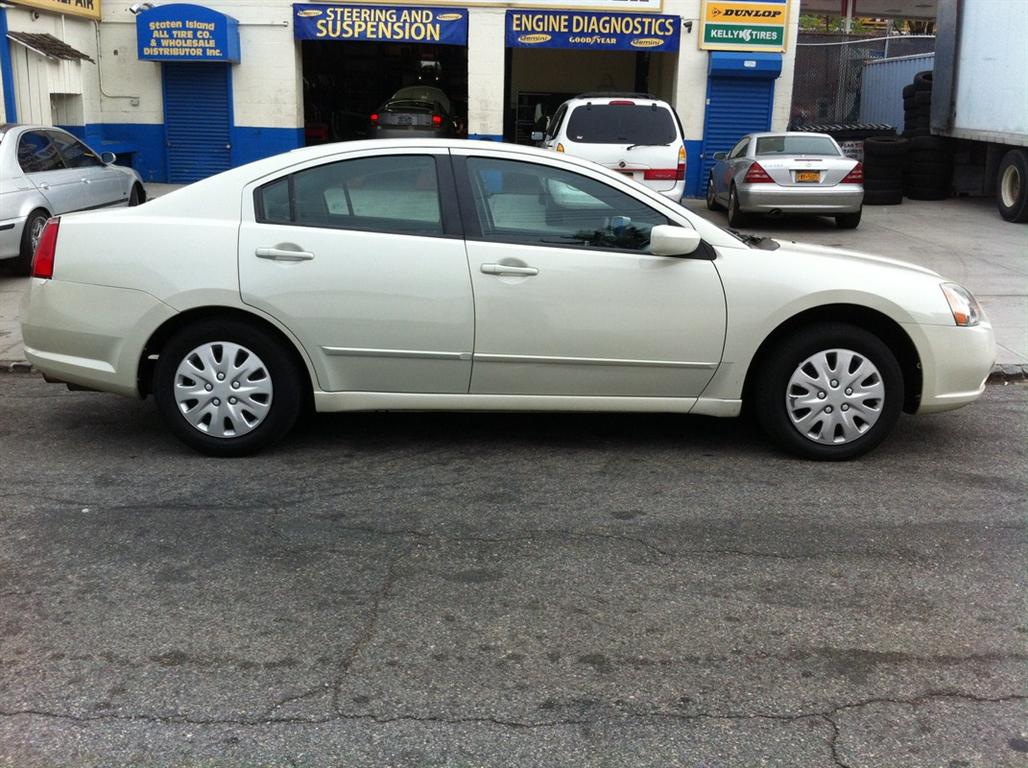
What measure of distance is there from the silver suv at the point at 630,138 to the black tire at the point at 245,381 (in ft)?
27.8

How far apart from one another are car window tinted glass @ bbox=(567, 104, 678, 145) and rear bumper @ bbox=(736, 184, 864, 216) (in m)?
2.11

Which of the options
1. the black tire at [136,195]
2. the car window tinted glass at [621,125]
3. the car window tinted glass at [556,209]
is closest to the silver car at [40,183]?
the black tire at [136,195]

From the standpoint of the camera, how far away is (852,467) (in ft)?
18.1

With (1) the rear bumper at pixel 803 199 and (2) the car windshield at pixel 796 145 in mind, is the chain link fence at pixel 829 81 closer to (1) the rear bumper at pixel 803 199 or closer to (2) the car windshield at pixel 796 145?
(2) the car windshield at pixel 796 145

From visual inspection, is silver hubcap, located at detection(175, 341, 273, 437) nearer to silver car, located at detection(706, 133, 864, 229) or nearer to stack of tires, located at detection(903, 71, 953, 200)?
silver car, located at detection(706, 133, 864, 229)

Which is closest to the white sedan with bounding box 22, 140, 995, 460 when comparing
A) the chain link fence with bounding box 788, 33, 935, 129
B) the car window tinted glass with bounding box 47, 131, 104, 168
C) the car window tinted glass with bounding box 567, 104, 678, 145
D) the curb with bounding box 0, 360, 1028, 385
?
the curb with bounding box 0, 360, 1028, 385

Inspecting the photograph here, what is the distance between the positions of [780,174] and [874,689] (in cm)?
1254

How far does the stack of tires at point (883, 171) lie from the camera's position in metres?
18.6

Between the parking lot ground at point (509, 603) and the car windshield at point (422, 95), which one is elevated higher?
the car windshield at point (422, 95)

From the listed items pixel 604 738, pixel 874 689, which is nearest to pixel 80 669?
pixel 604 738

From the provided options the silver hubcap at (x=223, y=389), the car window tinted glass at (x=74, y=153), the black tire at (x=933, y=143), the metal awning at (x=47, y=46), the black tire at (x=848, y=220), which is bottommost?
the silver hubcap at (x=223, y=389)

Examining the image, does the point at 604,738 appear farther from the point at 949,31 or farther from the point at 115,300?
the point at 949,31

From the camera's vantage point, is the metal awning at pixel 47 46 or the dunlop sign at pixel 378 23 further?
the dunlop sign at pixel 378 23

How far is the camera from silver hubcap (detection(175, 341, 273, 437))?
5363mm
